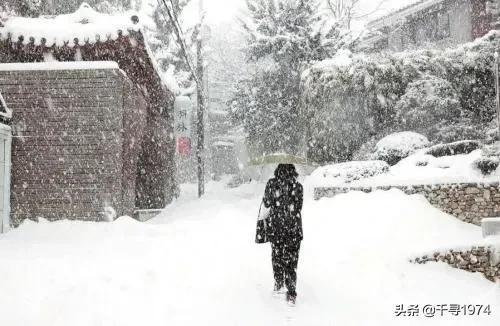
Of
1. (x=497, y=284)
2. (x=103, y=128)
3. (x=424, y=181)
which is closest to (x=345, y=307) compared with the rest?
(x=497, y=284)

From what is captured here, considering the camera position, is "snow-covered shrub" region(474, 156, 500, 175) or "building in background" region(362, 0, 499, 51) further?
"building in background" region(362, 0, 499, 51)

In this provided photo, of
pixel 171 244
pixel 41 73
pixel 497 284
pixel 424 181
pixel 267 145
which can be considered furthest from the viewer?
pixel 267 145

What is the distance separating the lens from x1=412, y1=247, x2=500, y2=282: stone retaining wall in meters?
8.67

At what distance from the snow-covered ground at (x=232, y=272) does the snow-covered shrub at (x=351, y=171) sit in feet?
3.61

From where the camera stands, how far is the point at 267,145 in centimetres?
2309

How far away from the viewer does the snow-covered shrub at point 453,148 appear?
43.7 ft

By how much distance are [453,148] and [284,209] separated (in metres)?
8.86

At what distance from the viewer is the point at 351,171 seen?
13320 mm

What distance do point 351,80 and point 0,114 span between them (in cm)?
1171

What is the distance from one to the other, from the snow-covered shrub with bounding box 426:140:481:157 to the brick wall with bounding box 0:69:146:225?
867cm

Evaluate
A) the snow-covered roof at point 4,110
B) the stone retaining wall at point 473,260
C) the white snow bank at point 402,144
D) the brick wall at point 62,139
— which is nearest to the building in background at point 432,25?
the white snow bank at point 402,144

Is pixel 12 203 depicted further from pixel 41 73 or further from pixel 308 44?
pixel 308 44

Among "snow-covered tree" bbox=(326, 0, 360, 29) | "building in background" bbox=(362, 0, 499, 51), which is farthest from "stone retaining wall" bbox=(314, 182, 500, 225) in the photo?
"snow-covered tree" bbox=(326, 0, 360, 29)

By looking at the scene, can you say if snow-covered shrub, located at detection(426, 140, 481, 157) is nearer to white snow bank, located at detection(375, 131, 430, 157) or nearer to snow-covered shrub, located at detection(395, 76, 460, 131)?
white snow bank, located at detection(375, 131, 430, 157)
